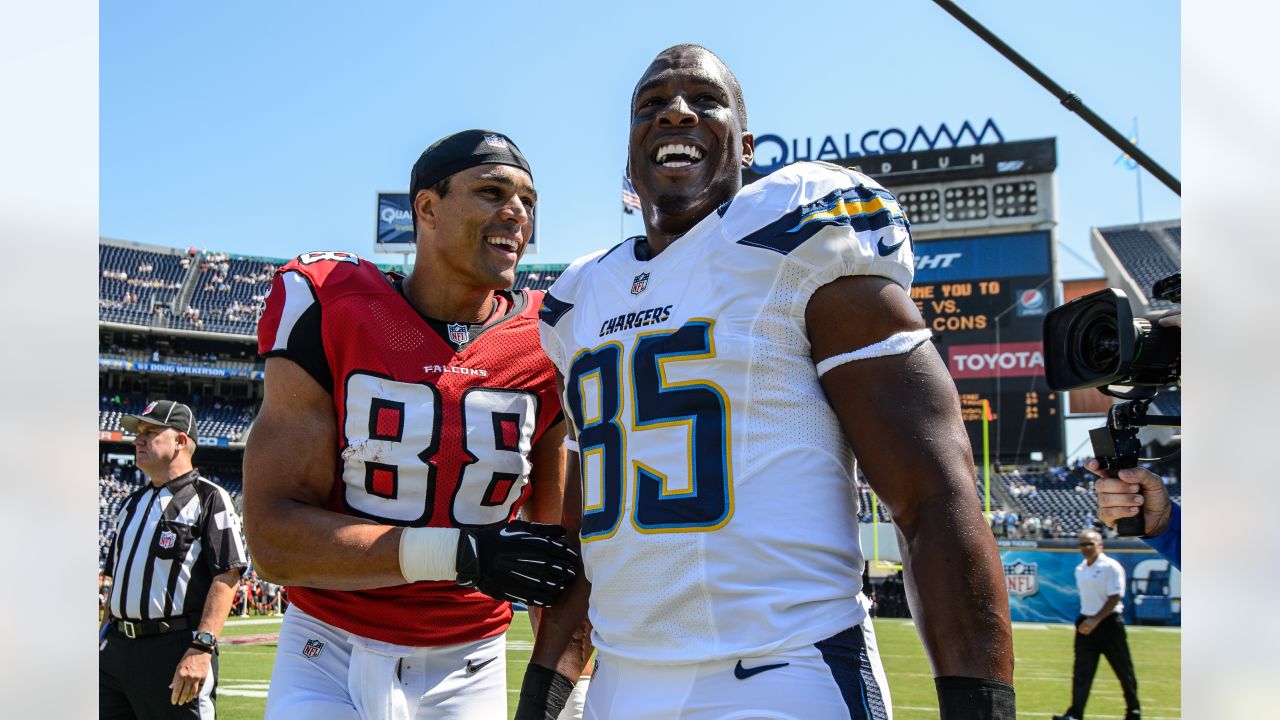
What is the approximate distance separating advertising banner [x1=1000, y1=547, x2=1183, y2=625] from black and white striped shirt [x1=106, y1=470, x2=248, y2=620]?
2011 centimetres

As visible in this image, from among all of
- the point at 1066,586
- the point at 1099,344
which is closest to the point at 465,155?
the point at 1099,344

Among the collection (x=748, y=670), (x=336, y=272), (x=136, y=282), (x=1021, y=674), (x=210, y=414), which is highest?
(x=136, y=282)

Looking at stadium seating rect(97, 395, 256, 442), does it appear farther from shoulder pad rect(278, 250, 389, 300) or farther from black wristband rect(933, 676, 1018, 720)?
black wristband rect(933, 676, 1018, 720)

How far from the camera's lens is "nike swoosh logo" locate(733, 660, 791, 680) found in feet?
6.06

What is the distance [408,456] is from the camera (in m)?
2.92

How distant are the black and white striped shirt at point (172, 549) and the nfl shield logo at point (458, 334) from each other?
309cm

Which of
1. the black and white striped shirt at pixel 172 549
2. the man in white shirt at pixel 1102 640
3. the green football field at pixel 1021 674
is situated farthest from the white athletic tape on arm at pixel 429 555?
the man in white shirt at pixel 1102 640

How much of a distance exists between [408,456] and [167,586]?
340 cm

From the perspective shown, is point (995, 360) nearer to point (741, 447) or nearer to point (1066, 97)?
point (1066, 97)

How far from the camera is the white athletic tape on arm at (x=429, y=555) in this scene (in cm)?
259

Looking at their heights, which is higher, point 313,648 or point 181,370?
point 181,370

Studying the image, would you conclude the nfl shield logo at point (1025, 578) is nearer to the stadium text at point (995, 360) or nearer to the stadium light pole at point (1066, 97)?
the stadium text at point (995, 360)
